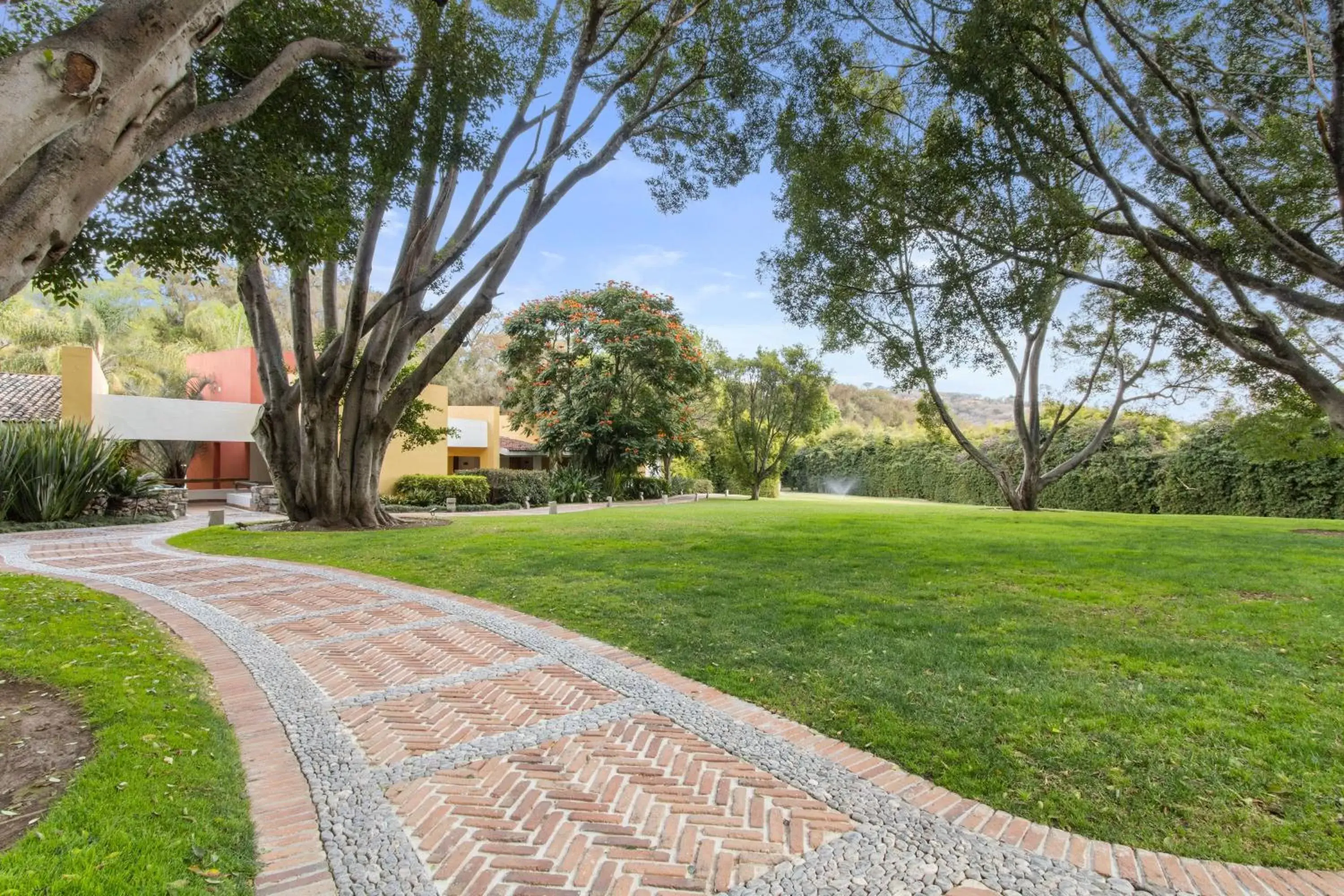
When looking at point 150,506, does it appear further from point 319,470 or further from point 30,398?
point 30,398

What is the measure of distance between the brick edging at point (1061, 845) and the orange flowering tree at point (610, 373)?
1962 centimetres

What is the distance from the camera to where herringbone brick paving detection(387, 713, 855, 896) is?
231 centimetres

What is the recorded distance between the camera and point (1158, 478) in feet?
64.4

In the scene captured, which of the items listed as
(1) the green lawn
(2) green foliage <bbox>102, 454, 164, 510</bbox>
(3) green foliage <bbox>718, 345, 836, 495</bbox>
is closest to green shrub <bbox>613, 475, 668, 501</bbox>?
(3) green foliage <bbox>718, 345, 836, 495</bbox>

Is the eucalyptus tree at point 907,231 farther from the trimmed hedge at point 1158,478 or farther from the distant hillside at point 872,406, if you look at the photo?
the distant hillside at point 872,406

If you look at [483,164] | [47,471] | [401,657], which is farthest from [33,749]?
[47,471]

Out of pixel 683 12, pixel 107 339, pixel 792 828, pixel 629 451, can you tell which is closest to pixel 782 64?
pixel 683 12

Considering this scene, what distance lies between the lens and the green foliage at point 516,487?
78.3 ft

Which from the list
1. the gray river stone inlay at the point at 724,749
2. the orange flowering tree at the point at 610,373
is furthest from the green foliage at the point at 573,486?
the gray river stone inlay at the point at 724,749

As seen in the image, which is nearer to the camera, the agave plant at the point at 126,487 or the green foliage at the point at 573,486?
the agave plant at the point at 126,487

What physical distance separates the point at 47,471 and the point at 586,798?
613 inches

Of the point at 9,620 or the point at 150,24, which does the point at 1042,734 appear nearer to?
the point at 150,24

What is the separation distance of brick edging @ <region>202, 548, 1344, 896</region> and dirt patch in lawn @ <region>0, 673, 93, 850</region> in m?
3.10

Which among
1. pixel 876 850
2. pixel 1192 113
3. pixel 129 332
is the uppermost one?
pixel 129 332
